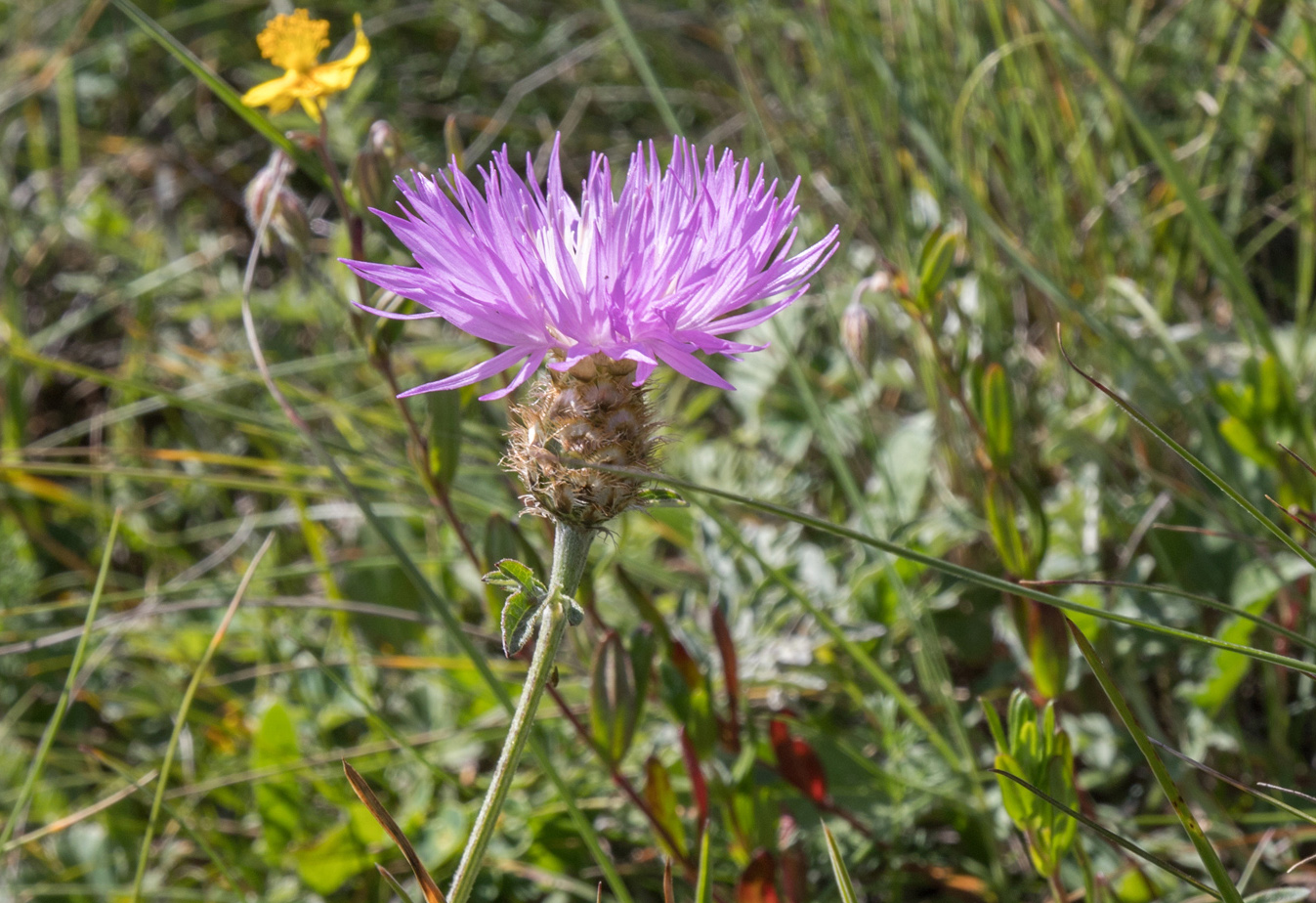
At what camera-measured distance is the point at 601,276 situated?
2.97 feet

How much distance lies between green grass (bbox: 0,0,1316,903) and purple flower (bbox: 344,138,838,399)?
0.53 ft

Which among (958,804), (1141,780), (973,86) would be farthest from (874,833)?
(973,86)

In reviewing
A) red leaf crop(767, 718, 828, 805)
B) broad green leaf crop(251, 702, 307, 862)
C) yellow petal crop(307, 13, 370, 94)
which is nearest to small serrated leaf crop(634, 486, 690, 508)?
red leaf crop(767, 718, 828, 805)

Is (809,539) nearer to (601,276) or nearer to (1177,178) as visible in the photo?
(1177,178)

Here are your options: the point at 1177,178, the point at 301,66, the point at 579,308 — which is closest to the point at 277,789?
the point at 301,66

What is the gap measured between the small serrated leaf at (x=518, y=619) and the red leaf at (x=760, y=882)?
55 centimetres

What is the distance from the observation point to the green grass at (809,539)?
56.0 inches

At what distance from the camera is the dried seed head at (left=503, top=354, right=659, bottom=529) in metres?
0.94

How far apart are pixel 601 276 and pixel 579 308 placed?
1.5 inches

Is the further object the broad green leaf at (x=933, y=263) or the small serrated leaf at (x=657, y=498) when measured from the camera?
the broad green leaf at (x=933, y=263)

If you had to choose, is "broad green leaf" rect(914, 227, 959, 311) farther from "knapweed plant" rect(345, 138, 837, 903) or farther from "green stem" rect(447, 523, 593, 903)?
"green stem" rect(447, 523, 593, 903)

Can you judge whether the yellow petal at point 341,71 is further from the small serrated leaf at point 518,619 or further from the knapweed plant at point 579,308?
the small serrated leaf at point 518,619

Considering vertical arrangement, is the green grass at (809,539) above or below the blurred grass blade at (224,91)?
below

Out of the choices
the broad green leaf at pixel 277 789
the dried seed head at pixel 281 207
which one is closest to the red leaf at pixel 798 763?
the broad green leaf at pixel 277 789
